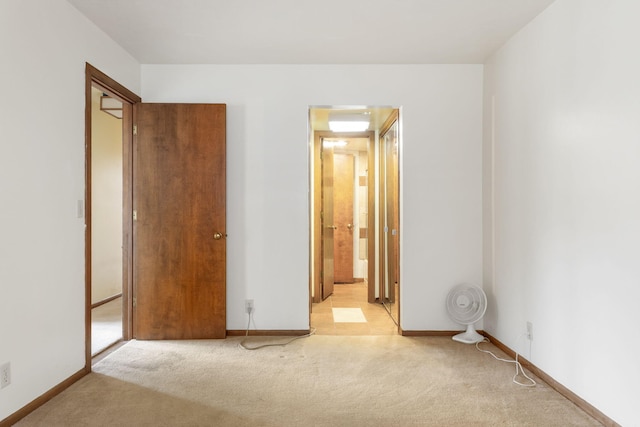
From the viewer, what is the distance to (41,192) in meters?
2.54

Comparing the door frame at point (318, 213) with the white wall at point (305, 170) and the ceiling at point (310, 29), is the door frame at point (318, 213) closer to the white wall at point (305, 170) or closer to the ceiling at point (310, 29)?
the white wall at point (305, 170)

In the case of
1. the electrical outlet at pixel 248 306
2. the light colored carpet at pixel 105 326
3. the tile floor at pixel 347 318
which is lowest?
the tile floor at pixel 347 318

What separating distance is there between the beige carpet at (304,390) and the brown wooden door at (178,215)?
0.92 ft

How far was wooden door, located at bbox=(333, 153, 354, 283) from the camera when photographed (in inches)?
283

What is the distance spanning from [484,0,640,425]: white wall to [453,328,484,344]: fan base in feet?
0.82

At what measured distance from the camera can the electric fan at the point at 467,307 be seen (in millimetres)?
3705

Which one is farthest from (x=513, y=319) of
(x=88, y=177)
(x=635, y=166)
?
(x=88, y=177)

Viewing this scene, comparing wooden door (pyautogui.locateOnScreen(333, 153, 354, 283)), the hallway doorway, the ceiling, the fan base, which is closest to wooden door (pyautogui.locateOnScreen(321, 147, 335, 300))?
the hallway doorway

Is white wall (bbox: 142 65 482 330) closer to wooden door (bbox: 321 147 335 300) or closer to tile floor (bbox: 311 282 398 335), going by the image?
tile floor (bbox: 311 282 398 335)

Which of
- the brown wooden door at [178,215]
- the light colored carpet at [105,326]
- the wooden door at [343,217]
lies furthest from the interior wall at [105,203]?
the wooden door at [343,217]

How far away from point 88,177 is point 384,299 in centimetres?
369

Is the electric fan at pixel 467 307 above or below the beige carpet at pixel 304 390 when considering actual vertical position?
above

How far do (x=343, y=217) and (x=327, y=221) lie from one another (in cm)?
136

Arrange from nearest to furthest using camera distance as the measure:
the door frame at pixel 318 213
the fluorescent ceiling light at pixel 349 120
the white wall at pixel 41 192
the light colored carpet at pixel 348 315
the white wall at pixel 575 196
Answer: the white wall at pixel 575 196, the white wall at pixel 41 192, the light colored carpet at pixel 348 315, the fluorescent ceiling light at pixel 349 120, the door frame at pixel 318 213
